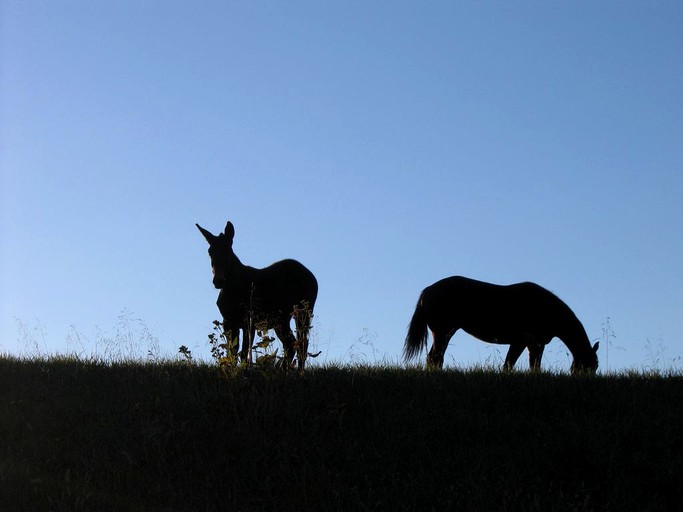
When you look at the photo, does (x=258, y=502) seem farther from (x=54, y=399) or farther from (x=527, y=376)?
(x=527, y=376)

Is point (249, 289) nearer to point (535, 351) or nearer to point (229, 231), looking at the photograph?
point (229, 231)

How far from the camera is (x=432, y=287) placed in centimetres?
1543

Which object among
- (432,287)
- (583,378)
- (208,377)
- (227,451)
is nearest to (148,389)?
(208,377)

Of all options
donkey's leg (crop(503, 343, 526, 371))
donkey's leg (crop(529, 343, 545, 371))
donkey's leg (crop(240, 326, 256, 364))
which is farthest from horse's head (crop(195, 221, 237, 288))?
donkey's leg (crop(529, 343, 545, 371))

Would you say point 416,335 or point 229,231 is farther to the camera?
point 416,335

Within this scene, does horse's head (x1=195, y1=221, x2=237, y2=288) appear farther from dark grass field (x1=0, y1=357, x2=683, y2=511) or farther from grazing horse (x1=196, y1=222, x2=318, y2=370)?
dark grass field (x1=0, y1=357, x2=683, y2=511)

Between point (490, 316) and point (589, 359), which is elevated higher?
point (490, 316)

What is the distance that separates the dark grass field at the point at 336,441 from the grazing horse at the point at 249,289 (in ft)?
12.1

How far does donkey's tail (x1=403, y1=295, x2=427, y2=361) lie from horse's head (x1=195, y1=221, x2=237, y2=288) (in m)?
3.47

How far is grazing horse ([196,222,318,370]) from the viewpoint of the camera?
1331 cm

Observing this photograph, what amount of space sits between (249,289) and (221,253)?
2.42ft

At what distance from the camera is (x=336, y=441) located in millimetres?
7875

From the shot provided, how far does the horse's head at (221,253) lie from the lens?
43.4 ft

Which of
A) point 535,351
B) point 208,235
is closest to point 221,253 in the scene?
point 208,235
